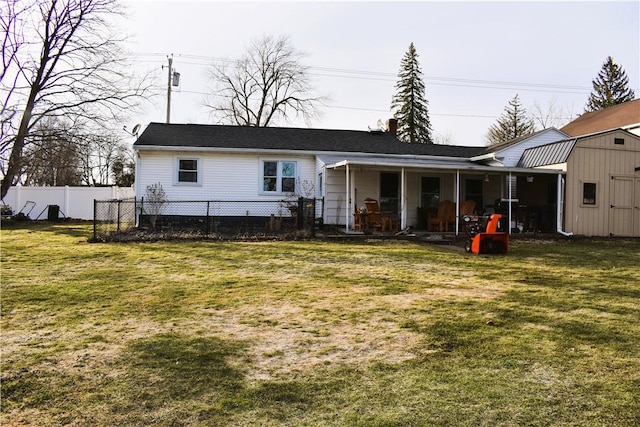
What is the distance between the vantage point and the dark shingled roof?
54.2ft

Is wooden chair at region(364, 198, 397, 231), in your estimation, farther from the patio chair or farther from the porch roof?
the porch roof

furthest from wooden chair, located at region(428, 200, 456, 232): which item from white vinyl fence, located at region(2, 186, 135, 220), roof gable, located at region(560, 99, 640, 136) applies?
white vinyl fence, located at region(2, 186, 135, 220)

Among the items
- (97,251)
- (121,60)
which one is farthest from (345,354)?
(121,60)

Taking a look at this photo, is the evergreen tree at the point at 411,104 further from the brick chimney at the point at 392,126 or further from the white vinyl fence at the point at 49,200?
the white vinyl fence at the point at 49,200

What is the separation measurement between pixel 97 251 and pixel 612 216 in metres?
15.1

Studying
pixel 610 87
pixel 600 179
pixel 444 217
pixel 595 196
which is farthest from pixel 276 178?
pixel 610 87

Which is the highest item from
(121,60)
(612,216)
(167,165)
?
(121,60)

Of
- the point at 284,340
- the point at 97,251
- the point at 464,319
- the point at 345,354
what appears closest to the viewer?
the point at 345,354

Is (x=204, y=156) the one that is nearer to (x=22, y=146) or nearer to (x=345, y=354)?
(x=22, y=146)

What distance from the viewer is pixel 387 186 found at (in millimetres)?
17078

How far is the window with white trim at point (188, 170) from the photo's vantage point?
1627 cm

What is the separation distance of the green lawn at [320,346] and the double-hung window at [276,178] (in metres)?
9.19

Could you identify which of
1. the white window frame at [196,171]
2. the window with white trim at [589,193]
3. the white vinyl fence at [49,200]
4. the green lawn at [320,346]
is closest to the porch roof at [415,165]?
the window with white trim at [589,193]

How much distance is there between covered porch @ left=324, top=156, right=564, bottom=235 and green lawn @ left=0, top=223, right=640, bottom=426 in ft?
24.2
